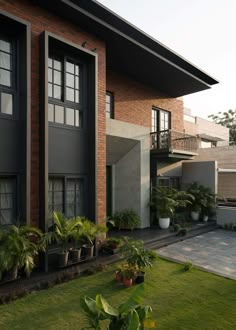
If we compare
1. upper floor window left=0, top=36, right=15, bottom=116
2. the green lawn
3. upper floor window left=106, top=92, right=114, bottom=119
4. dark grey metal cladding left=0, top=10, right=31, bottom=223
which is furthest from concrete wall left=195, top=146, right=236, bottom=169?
upper floor window left=0, top=36, right=15, bottom=116

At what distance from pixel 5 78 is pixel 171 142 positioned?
329 inches

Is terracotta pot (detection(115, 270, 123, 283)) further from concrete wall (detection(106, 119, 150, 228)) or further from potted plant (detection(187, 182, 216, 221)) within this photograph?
potted plant (detection(187, 182, 216, 221))

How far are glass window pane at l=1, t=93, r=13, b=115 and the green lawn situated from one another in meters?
4.50

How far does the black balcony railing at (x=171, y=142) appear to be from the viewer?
12.7m

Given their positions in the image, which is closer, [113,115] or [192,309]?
[192,309]

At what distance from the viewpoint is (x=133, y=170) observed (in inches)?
469

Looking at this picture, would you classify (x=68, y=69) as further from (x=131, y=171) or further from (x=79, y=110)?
(x=131, y=171)

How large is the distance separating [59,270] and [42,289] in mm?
917

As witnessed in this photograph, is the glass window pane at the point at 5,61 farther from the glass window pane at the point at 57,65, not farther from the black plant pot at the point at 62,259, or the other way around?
the black plant pot at the point at 62,259

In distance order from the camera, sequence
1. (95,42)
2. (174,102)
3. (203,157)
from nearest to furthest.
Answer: (95,42) → (174,102) → (203,157)

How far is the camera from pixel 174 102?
15.6 meters

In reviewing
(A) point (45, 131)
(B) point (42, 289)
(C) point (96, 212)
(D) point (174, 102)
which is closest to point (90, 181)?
(C) point (96, 212)

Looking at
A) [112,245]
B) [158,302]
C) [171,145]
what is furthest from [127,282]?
[171,145]

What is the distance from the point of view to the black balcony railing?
41.6 ft
